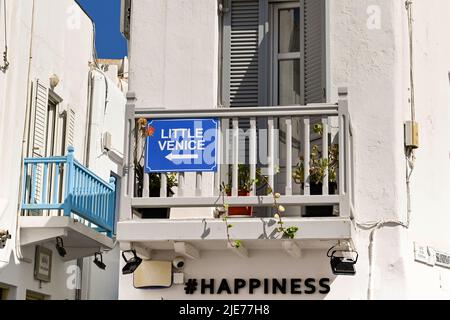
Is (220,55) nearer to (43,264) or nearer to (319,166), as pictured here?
(319,166)

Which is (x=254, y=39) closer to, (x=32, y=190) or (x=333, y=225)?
(x=333, y=225)

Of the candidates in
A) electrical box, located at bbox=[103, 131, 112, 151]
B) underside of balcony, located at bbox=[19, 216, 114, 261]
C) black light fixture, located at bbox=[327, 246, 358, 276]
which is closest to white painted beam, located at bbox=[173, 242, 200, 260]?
black light fixture, located at bbox=[327, 246, 358, 276]

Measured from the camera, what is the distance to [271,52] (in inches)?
427

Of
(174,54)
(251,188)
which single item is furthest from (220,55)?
(251,188)

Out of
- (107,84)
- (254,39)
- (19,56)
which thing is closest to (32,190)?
(19,56)

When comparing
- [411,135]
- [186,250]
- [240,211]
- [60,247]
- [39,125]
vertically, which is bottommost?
[186,250]

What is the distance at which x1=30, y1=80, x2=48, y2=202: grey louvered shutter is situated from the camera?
15.9 m

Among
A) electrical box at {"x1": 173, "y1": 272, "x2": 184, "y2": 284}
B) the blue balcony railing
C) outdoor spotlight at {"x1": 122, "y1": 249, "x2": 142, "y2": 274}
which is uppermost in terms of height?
the blue balcony railing

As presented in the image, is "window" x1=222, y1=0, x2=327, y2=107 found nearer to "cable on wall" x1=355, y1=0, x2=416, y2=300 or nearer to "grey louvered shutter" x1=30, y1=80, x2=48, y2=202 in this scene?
"cable on wall" x1=355, y1=0, x2=416, y2=300

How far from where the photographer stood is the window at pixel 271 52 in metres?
10.6

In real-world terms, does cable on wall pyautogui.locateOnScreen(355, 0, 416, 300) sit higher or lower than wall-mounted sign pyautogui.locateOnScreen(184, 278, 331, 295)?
higher

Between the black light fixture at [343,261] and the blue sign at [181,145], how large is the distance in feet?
5.09

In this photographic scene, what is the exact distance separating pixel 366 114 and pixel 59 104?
874cm

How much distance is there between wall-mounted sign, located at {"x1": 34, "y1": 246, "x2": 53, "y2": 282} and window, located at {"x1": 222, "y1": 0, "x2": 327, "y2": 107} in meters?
6.59
